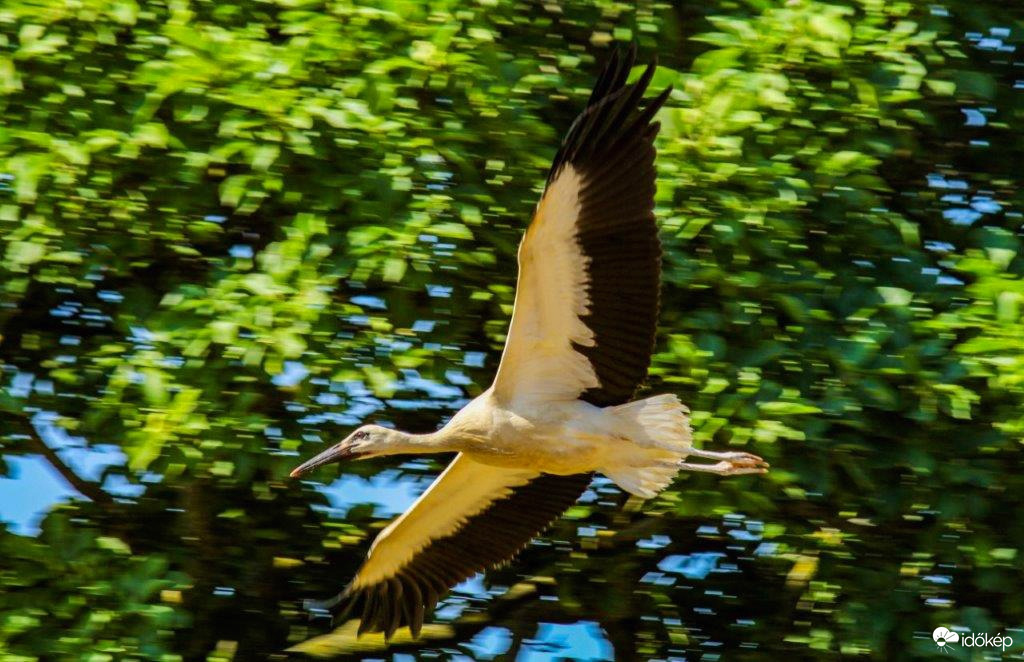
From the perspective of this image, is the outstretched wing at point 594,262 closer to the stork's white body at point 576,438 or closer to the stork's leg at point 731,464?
the stork's white body at point 576,438

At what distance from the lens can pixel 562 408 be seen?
17.9ft

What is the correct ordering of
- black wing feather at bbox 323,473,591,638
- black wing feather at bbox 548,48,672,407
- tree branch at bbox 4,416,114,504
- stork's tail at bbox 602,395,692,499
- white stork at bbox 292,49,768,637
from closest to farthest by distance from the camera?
black wing feather at bbox 548,48,672,407
white stork at bbox 292,49,768,637
stork's tail at bbox 602,395,692,499
tree branch at bbox 4,416,114,504
black wing feather at bbox 323,473,591,638

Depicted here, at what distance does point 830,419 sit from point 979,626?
830mm

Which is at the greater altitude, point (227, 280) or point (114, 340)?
point (227, 280)

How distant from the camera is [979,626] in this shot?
5102mm

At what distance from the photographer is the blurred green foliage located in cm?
513

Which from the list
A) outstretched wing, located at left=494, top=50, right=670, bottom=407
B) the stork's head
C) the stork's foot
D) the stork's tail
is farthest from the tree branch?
the stork's foot

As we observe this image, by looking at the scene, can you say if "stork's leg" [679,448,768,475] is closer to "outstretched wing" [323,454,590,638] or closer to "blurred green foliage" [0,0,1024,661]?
"blurred green foliage" [0,0,1024,661]

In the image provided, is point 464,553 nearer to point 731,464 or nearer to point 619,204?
point 731,464

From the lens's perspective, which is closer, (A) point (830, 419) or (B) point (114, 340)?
(A) point (830, 419)

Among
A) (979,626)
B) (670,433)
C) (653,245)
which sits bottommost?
(979,626)

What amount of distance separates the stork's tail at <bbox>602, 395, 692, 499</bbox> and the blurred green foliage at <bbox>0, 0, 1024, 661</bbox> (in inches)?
3.6

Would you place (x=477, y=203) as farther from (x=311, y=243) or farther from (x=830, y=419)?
(x=830, y=419)

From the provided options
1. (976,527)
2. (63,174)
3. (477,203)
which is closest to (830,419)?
(976,527)
